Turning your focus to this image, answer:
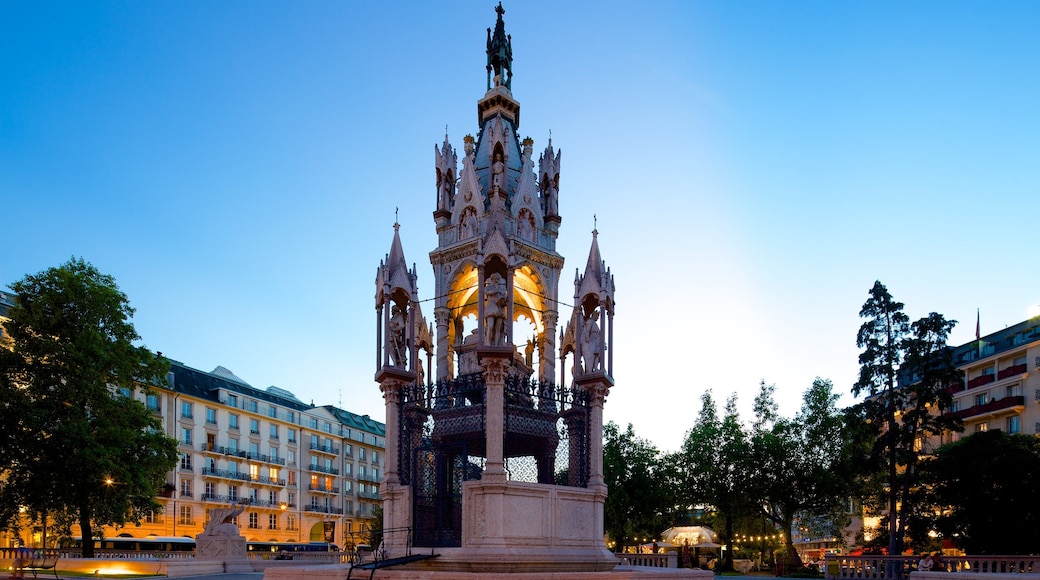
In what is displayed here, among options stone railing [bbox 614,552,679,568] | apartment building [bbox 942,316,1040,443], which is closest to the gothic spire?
stone railing [bbox 614,552,679,568]

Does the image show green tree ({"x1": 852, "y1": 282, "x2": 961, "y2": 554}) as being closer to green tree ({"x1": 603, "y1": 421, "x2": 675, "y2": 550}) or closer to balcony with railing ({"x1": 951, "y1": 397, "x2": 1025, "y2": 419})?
green tree ({"x1": 603, "y1": 421, "x2": 675, "y2": 550})

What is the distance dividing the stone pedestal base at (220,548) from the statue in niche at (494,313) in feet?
74.7

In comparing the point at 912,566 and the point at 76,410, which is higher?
the point at 76,410

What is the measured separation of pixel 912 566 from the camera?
105ft

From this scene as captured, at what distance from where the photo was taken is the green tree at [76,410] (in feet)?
132

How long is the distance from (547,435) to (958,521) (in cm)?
3412

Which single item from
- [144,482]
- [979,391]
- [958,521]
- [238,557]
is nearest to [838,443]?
[958,521]

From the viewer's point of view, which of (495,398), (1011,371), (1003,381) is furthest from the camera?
(1003,381)

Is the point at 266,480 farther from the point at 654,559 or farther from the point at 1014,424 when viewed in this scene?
the point at 1014,424

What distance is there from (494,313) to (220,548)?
23636mm

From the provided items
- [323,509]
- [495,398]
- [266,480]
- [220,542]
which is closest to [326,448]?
[323,509]

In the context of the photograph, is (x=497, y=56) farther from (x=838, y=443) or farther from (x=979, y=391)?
(x=979, y=391)

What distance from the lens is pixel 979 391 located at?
74625mm

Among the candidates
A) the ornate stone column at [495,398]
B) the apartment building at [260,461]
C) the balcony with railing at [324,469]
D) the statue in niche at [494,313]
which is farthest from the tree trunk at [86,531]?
the balcony with railing at [324,469]
